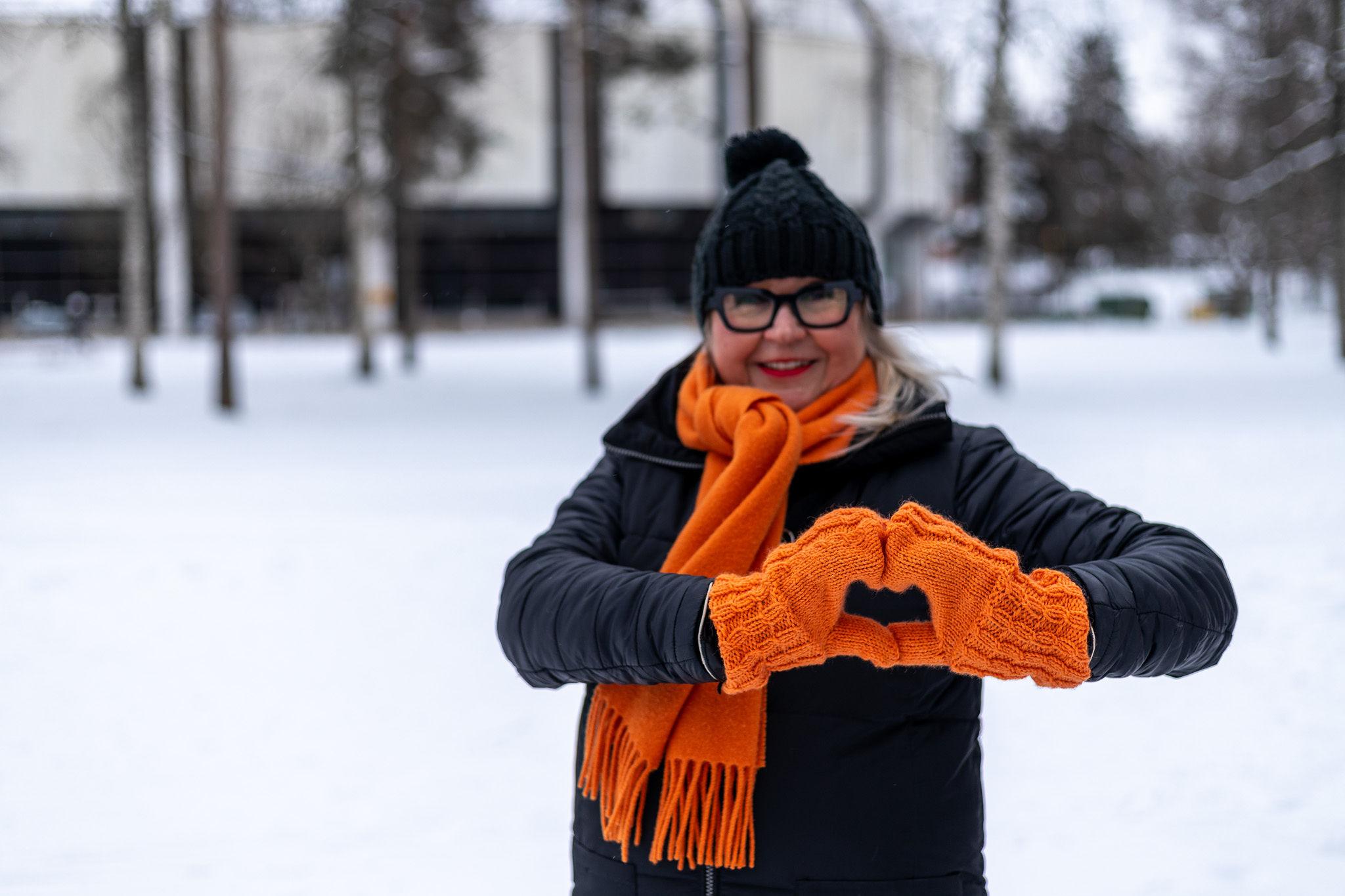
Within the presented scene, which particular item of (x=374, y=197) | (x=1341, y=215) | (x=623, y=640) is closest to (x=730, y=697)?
(x=623, y=640)

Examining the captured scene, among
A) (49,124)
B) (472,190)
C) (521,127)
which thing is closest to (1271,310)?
(521,127)

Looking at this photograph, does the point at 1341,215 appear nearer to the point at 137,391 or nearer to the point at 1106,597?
the point at 137,391

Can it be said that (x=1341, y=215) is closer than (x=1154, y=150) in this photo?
Yes

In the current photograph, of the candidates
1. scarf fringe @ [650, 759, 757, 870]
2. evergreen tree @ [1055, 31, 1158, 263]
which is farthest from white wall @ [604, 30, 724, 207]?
scarf fringe @ [650, 759, 757, 870]

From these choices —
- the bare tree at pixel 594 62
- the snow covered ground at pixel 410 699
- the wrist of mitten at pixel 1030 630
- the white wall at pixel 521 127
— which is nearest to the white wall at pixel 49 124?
the white wall at pixel 521 127

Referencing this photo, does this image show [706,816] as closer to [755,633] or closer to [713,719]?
[713,719]

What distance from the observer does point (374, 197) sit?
21.3 metres

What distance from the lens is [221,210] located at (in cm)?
1705

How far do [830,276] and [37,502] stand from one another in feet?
31.2

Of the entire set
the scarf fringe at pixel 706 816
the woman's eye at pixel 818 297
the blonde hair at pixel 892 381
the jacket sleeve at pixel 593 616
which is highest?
the woman's eye at pixel 818 297

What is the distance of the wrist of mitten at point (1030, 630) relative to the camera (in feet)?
5.12

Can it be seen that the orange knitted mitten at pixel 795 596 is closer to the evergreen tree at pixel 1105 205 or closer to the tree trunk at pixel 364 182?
the tree trunk at pixel 364 182

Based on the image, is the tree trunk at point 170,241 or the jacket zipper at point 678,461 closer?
the jacket zipper at point 678,461

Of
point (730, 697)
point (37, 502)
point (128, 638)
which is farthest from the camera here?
A: point (37, 502)
